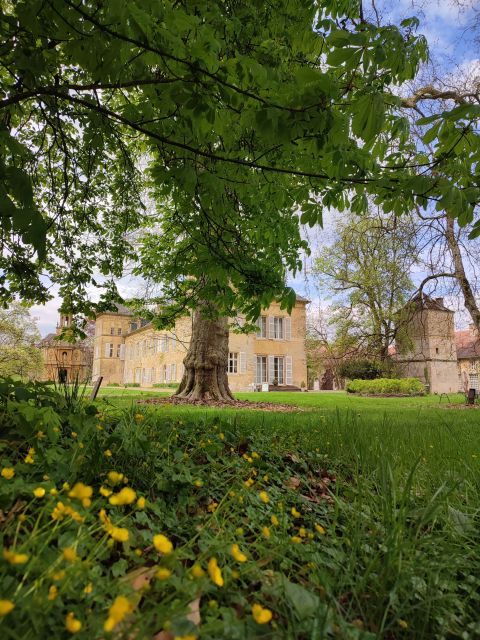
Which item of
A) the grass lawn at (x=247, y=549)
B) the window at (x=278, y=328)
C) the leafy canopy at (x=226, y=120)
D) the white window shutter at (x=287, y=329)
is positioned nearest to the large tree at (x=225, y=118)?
the leafy canopy at (x=226, y=120)

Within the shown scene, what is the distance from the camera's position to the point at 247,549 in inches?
60.1

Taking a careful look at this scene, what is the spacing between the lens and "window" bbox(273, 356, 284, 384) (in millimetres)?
27500

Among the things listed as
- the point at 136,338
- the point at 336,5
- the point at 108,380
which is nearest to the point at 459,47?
the point at 336,5

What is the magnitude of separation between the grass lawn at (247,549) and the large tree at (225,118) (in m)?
1.18

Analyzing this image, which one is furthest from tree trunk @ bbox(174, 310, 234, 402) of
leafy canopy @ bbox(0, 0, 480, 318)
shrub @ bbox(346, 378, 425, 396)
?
shrub @ bbox(346, 378, 425, 396)

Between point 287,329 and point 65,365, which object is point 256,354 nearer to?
point 287,329

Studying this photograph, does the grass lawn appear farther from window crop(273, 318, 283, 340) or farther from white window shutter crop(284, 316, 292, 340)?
white window shutter crop(284, 316, 292, 340)

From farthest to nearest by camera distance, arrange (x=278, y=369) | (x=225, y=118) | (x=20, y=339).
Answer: (x=278, y=369)
(x=20, y=339)
(x=225, y=118)

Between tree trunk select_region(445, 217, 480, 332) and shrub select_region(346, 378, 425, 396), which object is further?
shrub select_region(346, 378, 425, 396)

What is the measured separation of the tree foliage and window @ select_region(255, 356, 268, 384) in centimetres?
1342

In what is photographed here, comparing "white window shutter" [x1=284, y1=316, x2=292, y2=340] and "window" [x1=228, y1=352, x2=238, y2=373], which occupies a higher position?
"white window shutter" [x1=284, y1=316, x2=292, y2=340]

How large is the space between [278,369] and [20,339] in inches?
629

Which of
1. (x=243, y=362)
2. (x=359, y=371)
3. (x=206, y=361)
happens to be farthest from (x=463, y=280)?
(x=243, y=362)

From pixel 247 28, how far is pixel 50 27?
2.27 meters
